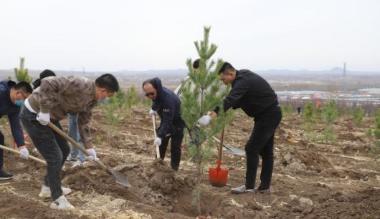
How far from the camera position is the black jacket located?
5.32m

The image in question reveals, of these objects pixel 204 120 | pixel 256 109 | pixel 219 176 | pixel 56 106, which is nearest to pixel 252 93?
pixel 256 109

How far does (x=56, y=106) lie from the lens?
4.53 metres

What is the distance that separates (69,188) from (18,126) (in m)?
1.06

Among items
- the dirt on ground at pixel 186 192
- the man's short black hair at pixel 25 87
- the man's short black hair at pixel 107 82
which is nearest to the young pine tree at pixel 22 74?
the dirt on ground at pixel 186 192

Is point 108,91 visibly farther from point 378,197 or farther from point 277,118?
point 378,197

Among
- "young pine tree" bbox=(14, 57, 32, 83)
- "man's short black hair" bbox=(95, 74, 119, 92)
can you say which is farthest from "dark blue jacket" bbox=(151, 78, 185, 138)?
"young pine tree" bbox=(14, 57, 32, 83)

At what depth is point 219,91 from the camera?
4840 millimetres

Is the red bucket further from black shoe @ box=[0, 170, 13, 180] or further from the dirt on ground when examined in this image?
black shoe @ box=[0, 170, 13, 180]

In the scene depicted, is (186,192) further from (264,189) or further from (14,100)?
(14,100)

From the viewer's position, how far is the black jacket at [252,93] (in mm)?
5324

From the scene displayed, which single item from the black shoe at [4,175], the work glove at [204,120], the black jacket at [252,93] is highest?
the black jacket at [252,93]

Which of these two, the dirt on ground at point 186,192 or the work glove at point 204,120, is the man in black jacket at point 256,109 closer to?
the dirt on ground at point 186,192

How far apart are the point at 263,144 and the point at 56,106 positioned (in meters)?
2.54

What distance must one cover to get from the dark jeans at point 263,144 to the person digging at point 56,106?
198 cm
